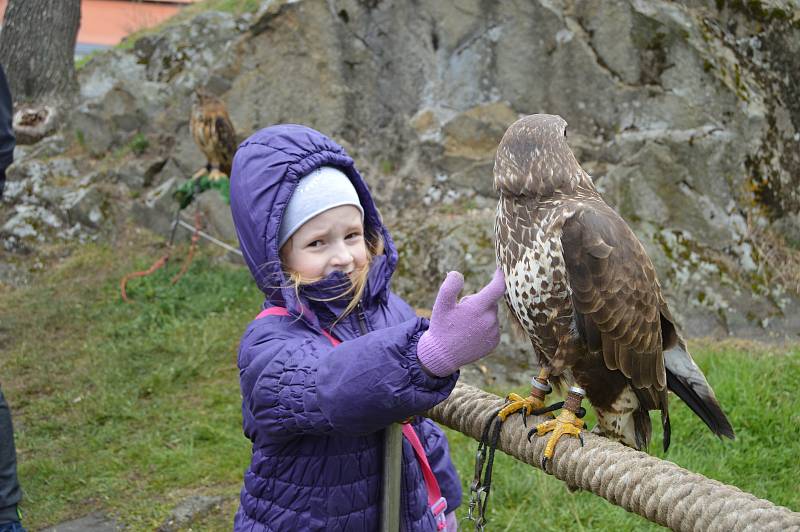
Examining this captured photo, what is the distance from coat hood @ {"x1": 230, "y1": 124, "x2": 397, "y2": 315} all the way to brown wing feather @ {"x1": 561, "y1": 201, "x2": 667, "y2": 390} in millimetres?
520

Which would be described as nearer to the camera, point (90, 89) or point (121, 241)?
point (121, 241)

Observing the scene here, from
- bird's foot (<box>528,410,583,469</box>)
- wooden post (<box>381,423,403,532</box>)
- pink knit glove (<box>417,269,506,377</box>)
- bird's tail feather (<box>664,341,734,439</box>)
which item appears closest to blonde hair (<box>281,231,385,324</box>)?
wooden post (<box>381,423,403,532</box>)

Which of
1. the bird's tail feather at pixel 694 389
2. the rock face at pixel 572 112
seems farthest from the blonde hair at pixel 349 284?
the rock face at pixel 572 112

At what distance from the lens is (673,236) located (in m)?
5.14

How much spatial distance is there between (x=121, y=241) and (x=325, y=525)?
674cm

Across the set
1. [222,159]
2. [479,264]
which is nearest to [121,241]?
[222,159]

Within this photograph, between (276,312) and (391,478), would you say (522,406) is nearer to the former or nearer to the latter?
(391,478)

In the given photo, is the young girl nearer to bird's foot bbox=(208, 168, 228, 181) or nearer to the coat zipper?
the coat zipper

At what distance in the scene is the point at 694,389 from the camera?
1.88 meters

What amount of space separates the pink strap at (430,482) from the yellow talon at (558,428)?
389mm

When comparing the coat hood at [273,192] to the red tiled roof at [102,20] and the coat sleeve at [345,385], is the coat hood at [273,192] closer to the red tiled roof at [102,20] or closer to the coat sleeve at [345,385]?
the coat sleeve at [345,385]

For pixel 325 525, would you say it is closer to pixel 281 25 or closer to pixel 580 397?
pixel 580 397

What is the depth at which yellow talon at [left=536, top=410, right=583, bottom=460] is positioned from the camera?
1.69 meters

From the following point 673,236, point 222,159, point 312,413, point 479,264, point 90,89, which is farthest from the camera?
point 90,89
